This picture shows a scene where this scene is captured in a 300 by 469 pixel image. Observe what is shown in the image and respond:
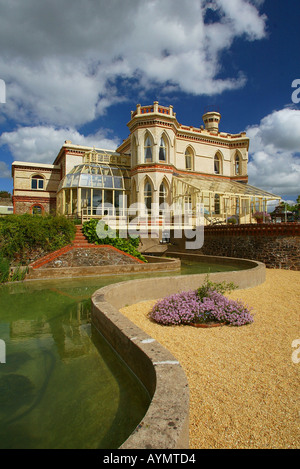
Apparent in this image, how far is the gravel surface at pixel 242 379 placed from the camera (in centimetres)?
259

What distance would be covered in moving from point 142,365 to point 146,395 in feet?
1.10

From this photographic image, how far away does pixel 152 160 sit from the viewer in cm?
2431

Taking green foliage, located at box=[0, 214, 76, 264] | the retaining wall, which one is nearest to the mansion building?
the retaining wall

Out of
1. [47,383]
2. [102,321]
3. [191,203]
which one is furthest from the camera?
[191,203]

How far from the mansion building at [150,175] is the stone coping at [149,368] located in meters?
13.5

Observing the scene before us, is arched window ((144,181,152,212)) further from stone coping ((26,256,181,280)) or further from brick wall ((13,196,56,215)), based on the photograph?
brick wall ((13,196,56,215))

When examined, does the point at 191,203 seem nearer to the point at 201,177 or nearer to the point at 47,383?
the point at 201,177

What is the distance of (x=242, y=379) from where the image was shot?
138 inches

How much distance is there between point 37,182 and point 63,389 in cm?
2864

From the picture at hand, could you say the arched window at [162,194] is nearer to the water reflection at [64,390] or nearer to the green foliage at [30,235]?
the green foliage at [30,235]

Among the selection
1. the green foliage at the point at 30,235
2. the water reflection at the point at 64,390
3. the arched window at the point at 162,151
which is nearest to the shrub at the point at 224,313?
the water reflection at the point at 64,390

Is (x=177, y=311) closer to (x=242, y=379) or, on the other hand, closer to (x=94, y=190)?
(x=242, y=379)

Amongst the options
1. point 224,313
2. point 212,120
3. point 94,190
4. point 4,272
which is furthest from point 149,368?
point 212,120
